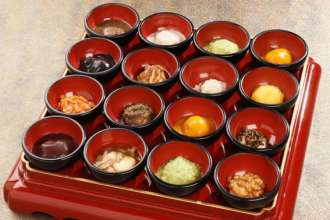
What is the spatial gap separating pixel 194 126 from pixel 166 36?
0.52 meters

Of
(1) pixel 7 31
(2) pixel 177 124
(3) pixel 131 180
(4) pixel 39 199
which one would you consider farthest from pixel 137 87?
(1) pixel 7 31

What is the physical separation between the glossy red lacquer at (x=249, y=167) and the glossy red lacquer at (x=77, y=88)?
57cm

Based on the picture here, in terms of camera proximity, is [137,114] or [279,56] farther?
[279,56]

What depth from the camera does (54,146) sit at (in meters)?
2.38

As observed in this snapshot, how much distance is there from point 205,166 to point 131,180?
0.26m

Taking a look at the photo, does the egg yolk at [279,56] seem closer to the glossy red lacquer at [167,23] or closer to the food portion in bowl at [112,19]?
the glossy red lacquer at [167,23]

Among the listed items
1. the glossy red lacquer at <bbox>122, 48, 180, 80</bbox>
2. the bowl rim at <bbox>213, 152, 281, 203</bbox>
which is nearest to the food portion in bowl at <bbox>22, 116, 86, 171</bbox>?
the glossy red lacquer at <bbox>122, 48, 180, 80</bbox>

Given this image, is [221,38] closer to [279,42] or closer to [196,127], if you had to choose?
[279,42]

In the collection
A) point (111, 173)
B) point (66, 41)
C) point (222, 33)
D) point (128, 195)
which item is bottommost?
point (66, 41)

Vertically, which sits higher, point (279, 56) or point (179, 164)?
point (279, 56)

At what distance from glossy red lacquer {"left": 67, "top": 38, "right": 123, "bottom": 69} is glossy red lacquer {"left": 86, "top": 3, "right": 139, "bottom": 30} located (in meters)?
0.15

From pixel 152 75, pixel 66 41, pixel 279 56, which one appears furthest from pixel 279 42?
pixel 66 41

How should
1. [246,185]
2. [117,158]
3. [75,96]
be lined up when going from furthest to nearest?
[75,96], [117,158], [246,185]

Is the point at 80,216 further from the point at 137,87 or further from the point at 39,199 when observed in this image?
the point at 137,87
